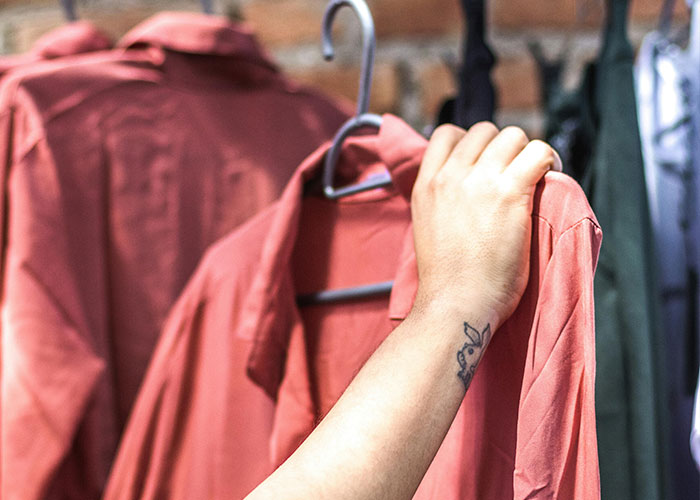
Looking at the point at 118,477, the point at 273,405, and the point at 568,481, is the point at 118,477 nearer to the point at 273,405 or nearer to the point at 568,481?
the point at 273,405

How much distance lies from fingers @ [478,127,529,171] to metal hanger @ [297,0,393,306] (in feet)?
0.39

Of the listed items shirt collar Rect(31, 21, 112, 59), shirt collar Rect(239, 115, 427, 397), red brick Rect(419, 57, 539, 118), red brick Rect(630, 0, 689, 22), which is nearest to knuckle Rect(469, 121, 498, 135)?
shirt collar Rect(239, 115, 427, 397)

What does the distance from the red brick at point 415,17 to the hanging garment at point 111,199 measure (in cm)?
28

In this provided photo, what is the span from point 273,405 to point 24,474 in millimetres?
211

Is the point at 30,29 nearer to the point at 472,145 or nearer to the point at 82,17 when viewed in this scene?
the point at 82,17

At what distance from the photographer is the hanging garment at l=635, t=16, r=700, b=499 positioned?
1.82 feet

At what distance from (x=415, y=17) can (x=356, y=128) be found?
1.81 feet

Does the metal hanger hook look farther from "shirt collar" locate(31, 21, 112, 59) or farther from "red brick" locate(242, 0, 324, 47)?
"red brick" locate(242, 0, 324, 47)

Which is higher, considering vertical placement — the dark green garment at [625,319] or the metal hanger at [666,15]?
the metal hanger at [666,15]

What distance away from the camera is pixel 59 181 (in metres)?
0.64

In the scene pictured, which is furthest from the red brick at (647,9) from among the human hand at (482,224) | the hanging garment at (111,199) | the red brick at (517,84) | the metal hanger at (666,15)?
the human hand at (482,224)

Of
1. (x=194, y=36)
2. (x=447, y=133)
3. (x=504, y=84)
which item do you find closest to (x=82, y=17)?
(x=194, y=36)

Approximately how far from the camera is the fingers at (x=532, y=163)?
1.28 feet

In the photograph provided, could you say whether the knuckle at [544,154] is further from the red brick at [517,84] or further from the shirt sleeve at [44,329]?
the red brick at [517,84]
